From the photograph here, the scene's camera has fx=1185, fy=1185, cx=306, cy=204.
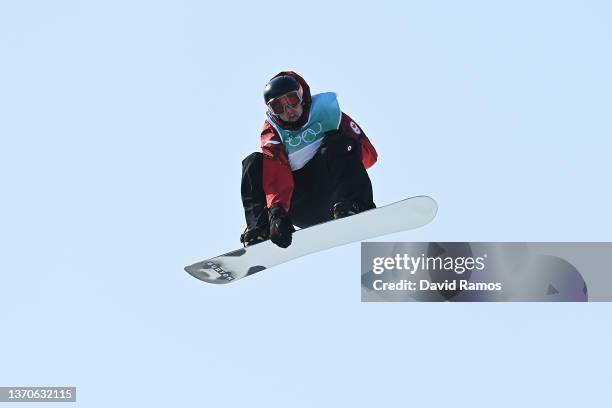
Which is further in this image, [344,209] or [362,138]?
[362,138]

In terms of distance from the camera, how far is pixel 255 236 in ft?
42.3

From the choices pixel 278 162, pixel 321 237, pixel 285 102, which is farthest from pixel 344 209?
pixel 285 102

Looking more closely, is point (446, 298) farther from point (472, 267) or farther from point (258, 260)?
point (258, 260)

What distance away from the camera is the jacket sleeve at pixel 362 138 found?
12.9 m

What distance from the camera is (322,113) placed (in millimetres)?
12750

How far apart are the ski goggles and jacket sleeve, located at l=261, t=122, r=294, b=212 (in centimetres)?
29

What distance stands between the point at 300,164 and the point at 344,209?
0.78 m

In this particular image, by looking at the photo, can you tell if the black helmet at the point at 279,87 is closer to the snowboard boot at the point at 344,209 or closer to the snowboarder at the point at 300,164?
the snowboarder at the point at 300,164

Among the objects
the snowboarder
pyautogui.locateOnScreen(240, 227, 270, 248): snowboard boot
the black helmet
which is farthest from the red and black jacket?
pyautogui.locateOnScreen(240, 227, 270, 248): snowboard boot

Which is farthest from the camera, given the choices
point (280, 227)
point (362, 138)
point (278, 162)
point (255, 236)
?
point (362, 138)

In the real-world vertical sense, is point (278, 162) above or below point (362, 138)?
below

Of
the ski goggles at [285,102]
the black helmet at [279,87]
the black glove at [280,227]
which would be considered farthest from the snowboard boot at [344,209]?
the black helmet at [279,87]

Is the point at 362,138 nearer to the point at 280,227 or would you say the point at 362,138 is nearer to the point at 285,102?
the point at 285,102

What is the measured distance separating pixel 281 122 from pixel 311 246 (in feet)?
5.00
